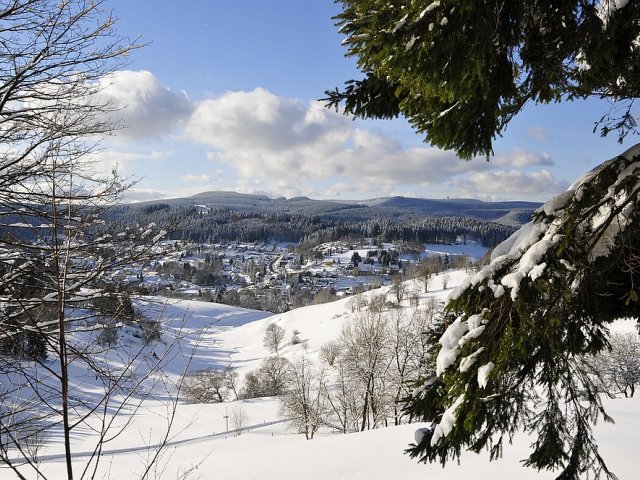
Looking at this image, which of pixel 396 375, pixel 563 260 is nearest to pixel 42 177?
pixel 563 260

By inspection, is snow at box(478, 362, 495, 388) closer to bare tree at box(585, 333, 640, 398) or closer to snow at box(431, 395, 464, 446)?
snow at box(431, 395, 464, 446)

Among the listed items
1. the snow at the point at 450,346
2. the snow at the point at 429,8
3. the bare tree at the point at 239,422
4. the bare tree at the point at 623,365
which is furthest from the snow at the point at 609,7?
the bare tree at the point at 623,365

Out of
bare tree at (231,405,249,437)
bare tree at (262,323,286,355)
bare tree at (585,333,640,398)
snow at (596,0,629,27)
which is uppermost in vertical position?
snow at (596,0,629,27)

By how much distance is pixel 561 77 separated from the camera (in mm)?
2723

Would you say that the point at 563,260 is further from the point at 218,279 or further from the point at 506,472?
the point at 218,279

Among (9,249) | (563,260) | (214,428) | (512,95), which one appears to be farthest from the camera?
(214,428)

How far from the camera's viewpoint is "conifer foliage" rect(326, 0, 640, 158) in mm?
2008

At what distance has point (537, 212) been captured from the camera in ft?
8.23

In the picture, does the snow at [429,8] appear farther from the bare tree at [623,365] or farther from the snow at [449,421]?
the bare tree at [623,365]

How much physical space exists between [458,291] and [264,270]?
462 feet

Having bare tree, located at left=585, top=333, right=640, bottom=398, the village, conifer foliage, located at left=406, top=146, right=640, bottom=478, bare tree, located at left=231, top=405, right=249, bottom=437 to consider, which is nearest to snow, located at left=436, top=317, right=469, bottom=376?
conifer foliage, located at left=406, top=146, right=640, bottom=478

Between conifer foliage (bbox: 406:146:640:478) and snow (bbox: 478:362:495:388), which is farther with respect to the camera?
conifer foliage (bbox: 406:146:640:478)

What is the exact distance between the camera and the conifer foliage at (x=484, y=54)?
2.01 metres

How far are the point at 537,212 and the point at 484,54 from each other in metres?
1.08
